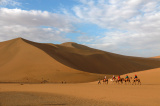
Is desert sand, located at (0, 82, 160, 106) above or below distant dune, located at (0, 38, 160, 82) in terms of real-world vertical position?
below

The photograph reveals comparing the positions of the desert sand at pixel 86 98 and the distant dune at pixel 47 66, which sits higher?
the distant dune at pixel 47 66

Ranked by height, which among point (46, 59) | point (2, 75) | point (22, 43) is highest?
point (22, 43)

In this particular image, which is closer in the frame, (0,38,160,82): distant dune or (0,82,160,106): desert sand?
(0,82,160,106): desert sand

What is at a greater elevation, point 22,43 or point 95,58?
point 22,43

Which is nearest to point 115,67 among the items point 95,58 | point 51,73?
point 95,58

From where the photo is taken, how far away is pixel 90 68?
53.2 meters

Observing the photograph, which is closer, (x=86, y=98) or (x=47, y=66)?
(x=86, y=98)

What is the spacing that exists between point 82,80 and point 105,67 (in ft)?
77.5

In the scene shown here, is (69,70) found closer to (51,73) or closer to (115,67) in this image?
(51,73)

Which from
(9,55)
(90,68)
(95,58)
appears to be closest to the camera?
(9,55)

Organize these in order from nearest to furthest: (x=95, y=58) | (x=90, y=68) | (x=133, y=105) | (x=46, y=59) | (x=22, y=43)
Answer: (x=133, y=105), (x=46, y=59), (x=90, y=68), (x=22, y=43), (x=95, y=58)

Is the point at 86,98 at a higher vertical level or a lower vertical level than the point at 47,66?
lower

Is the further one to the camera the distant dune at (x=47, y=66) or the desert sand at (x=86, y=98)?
the distant dune at (x=47, y=66)

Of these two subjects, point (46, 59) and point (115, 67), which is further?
point (115, 67)
